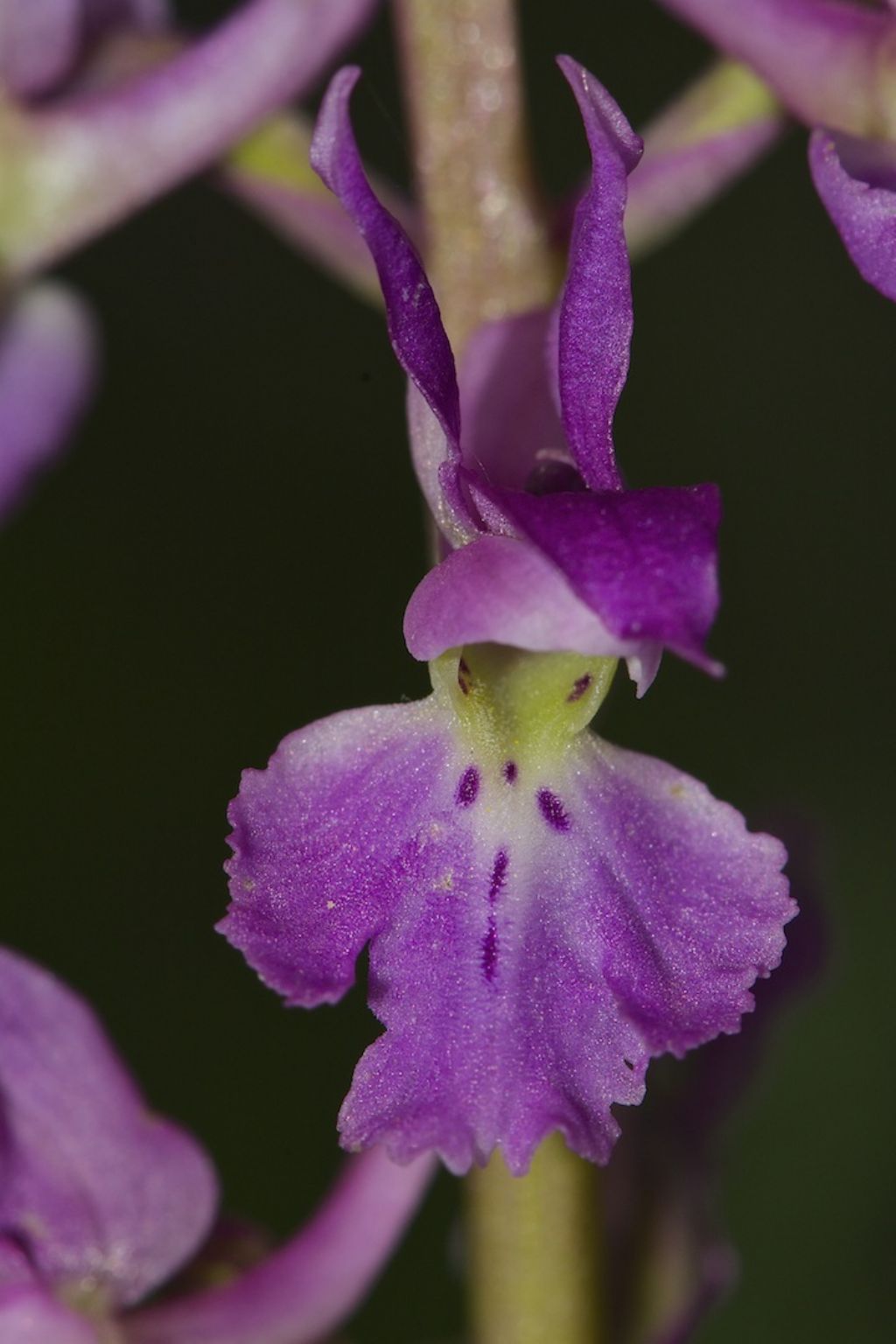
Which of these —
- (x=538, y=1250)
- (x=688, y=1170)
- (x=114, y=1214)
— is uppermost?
(x=114, y=1214)

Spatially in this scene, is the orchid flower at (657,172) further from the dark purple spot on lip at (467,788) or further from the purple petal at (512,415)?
the dark purple spot on lip at (467,788)

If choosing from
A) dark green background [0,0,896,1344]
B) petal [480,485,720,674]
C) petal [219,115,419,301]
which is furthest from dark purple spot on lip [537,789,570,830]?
dark green background [0,0,896,1344]

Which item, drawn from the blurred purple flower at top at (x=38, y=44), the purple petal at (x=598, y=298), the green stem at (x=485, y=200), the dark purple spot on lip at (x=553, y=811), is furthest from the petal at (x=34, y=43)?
the dark purple spot on lip at (x=553, y=811)

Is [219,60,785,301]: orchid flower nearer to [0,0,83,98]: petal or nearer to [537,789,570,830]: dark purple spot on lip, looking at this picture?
[0,0,83,98]: petal

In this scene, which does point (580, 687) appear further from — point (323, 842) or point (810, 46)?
point (810, 46)

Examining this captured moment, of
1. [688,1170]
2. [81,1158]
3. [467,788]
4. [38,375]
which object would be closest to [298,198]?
[38,375]


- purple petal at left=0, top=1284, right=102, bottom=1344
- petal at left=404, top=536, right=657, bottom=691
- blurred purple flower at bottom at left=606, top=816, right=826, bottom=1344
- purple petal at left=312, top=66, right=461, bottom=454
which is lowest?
blurred purple flower at bottom at left=606, top=816, right=826, bottom=1344
